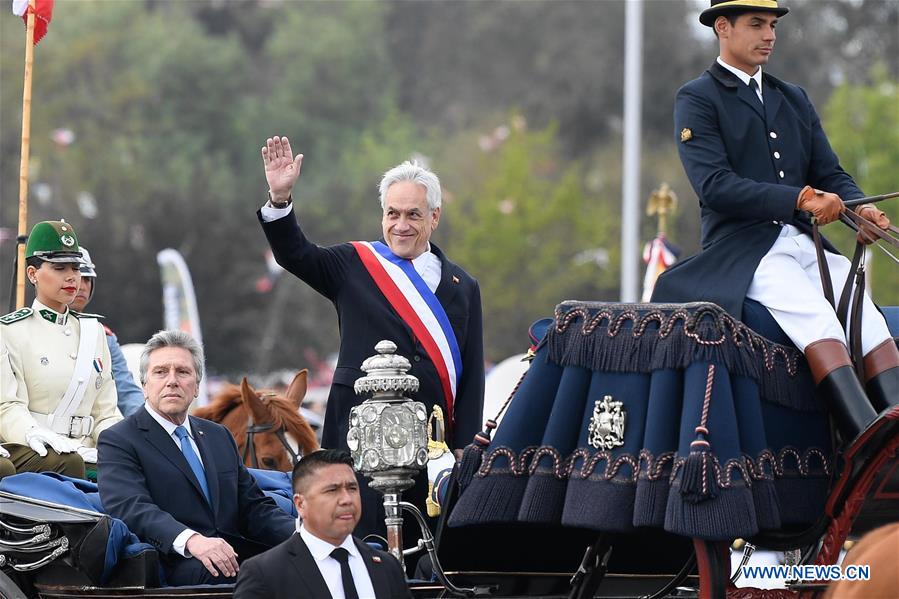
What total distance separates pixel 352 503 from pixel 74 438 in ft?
8.48

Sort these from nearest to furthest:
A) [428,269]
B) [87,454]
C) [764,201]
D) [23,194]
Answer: [764,201], [428,269], [87,454], [23,194]

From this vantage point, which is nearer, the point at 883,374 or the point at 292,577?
the point at 292,577

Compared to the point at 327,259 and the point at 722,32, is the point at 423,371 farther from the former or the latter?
the point at 722,32

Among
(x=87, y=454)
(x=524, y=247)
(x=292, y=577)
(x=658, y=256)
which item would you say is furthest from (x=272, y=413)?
(x=524, y=247)

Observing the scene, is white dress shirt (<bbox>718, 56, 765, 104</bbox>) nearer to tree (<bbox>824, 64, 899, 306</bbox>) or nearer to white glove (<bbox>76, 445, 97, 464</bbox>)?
white glove (<bbox>76, 445, 97, 464</bbox>)

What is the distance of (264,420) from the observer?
9.52 meters

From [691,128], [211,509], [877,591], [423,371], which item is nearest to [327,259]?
[423,371]

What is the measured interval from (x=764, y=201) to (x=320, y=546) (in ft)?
7.38

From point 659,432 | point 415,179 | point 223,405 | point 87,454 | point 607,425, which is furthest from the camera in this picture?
point 223,405

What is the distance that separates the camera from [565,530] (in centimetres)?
737

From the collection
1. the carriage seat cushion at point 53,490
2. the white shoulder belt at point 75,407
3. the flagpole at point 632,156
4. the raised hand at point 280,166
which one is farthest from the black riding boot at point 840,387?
the flagpole at point 632,156

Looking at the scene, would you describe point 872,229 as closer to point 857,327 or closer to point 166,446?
point 857,327

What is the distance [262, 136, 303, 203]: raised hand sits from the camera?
693 cm

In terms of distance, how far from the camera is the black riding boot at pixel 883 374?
6.38 meters
